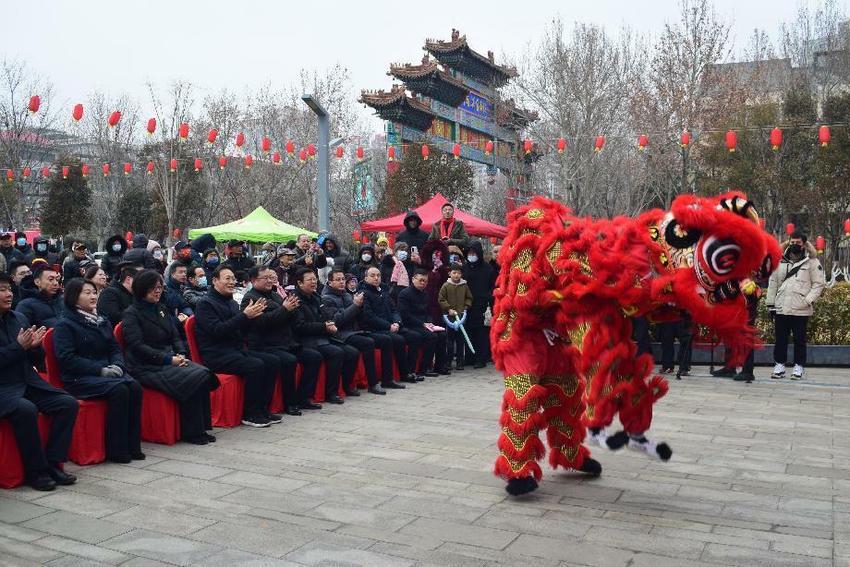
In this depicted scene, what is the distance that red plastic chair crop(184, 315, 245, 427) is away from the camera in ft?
23.1

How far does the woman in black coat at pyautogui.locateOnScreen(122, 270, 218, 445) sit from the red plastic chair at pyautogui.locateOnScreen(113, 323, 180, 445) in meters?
0.06

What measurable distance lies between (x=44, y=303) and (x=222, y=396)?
1710 millimetres

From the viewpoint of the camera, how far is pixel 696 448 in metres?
6.36

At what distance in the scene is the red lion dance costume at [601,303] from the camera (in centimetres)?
421

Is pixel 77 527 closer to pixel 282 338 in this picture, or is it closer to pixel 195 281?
pixel 282 338

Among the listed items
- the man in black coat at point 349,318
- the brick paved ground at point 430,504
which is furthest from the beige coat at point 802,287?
the man in black coat at point 349,318

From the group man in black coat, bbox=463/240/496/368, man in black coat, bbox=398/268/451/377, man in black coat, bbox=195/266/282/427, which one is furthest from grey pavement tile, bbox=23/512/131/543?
man in black coat, bbox=463/240/496/368

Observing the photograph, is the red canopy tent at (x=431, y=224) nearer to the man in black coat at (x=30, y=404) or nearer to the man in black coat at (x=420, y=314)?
the man in black coat at (x=420, y=314)

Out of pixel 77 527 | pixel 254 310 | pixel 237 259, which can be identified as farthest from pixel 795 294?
pixel 77 527

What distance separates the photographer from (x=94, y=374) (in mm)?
5879

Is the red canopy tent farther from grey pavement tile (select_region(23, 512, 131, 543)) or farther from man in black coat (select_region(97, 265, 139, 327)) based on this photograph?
grey pavement tile (select_region(23, 512, 131, 543))

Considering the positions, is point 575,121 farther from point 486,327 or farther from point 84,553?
point 84,553

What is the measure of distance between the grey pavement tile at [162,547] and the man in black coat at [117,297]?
286 centimetres

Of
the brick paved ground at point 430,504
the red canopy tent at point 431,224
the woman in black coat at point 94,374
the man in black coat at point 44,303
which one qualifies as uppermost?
the red canopy tent at point 431,224
